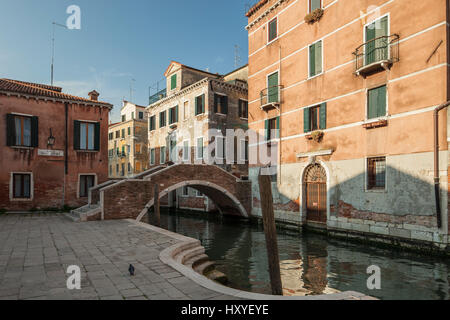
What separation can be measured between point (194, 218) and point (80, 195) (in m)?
7.51

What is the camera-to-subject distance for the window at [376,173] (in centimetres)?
1068

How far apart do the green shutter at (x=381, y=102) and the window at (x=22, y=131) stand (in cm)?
1569

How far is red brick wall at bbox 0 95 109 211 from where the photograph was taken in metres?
13.9

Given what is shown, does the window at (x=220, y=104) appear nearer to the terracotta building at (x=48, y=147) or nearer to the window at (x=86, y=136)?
the terracotta building at (x=48, y=147)

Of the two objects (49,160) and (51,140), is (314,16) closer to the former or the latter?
(51,140)

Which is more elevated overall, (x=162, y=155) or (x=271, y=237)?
(x=162, y=155)

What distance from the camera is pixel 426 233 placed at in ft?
29.6

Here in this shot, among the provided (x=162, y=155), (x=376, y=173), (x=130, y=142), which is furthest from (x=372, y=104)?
(x=130, y=142)

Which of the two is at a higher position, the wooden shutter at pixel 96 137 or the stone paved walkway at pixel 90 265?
the wooden shutter at pixel 96 137

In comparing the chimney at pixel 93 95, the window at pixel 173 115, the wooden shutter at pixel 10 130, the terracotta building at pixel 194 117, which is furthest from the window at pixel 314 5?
the wooden shutter at pixel 10 130

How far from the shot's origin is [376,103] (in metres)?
10.9

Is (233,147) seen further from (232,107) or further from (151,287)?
(151,287)

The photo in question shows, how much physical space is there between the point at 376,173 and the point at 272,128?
616cm
